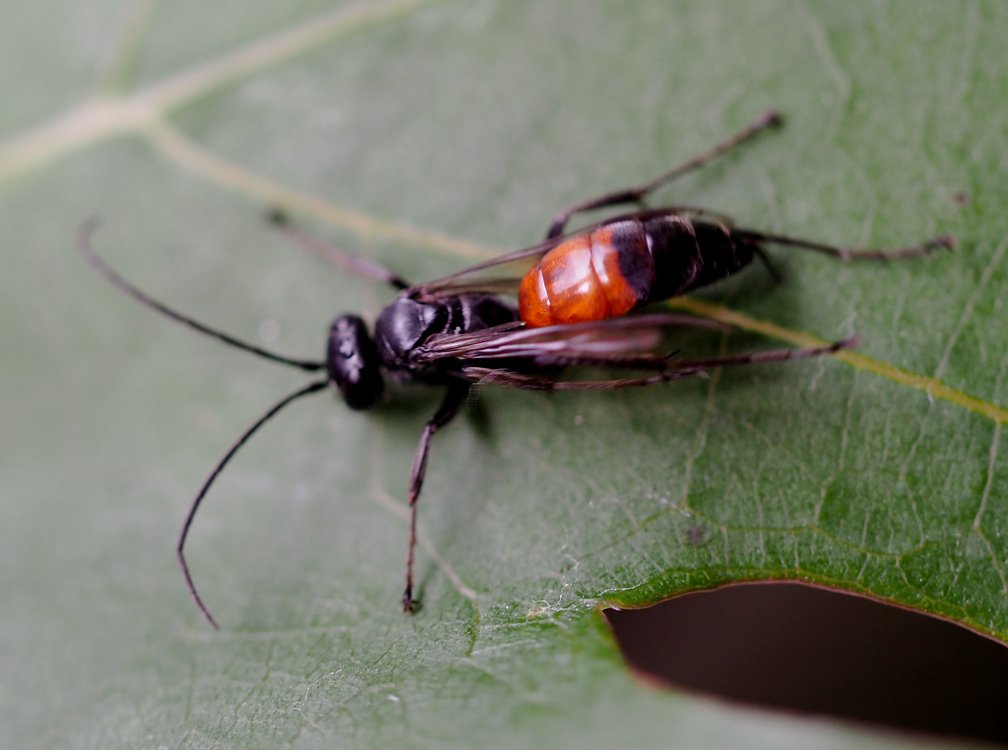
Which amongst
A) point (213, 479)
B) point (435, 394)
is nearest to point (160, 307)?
point (213, 479)

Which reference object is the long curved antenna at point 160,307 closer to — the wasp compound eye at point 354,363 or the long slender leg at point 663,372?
the wasp compound eye at point 354,363

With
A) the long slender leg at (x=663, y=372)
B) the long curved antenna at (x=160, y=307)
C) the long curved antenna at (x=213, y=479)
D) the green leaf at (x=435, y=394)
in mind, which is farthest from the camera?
the long curved antenna at (x=160, y=307)

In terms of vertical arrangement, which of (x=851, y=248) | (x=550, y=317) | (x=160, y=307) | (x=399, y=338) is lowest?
(x=851, y=248)

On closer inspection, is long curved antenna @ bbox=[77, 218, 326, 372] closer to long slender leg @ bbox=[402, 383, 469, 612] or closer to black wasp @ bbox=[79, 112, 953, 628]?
black wasp @ bbox=[79, 112, 953, 628]

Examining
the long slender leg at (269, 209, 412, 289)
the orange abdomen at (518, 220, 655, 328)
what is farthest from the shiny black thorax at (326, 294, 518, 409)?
the orange abdomen at (518, 220, 655, 328)

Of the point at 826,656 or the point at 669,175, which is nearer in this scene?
the point at 669,175

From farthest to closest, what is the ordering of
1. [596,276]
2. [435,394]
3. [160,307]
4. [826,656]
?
[826,656], [435,394], [160,307], [596,276]

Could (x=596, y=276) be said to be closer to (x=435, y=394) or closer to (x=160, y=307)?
(x=435, y=394)

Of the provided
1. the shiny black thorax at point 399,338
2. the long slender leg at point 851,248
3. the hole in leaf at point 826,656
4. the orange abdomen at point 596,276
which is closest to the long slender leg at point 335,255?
the shiny black thorax at point 399,338
